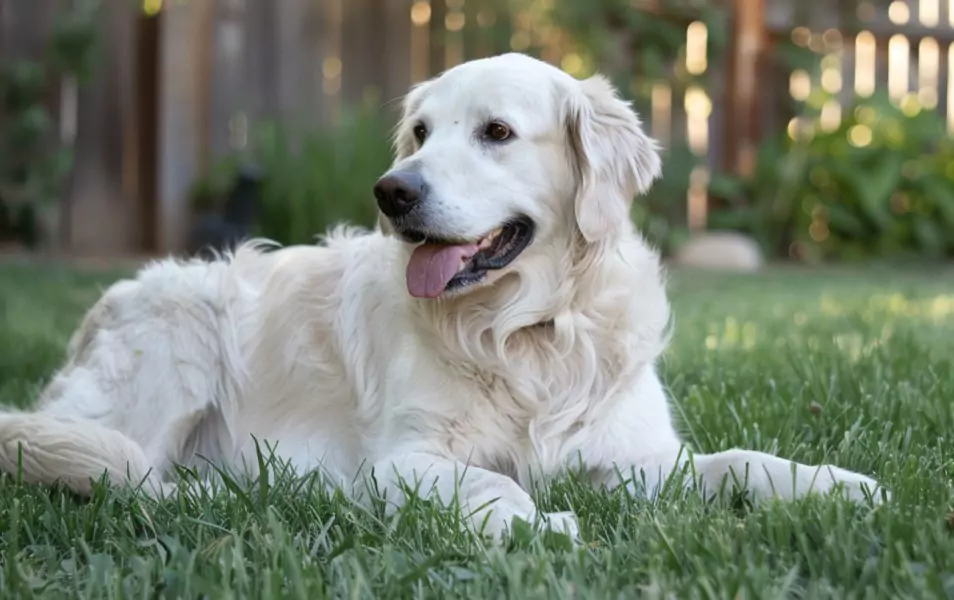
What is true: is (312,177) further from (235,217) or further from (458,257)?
(458,257)

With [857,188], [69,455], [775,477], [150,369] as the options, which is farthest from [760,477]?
[857,188]

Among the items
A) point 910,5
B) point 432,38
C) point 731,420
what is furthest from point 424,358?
point 910,5

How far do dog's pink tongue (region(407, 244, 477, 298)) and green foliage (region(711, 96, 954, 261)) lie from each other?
7.13 m

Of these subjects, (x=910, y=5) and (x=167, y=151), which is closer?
(x=167, y=151)

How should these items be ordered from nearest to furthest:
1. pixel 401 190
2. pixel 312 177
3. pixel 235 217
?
pixel 401 190 → pixel 312 177 → pixel 235 217

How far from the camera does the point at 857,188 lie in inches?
356

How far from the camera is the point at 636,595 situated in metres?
1.63

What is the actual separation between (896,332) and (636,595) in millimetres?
3187

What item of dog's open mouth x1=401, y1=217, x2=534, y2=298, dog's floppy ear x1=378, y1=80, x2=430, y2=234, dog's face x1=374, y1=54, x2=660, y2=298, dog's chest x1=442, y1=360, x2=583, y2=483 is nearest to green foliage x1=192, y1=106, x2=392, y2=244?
dog's floppy ear x1=378, y1=80, x2=430, y2=234

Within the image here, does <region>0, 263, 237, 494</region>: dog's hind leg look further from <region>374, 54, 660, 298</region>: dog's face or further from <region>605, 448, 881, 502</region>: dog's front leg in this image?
<region>605, 448, 881, 502</region>: dog's front leg

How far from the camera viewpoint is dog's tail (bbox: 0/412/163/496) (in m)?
2.36

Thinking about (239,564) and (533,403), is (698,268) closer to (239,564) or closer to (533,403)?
(533,403)

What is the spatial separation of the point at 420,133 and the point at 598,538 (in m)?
1.42

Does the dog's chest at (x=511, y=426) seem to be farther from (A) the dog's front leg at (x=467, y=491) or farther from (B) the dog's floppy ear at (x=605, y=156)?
(B) the dog's floppy ear at (x=605, y=156)
